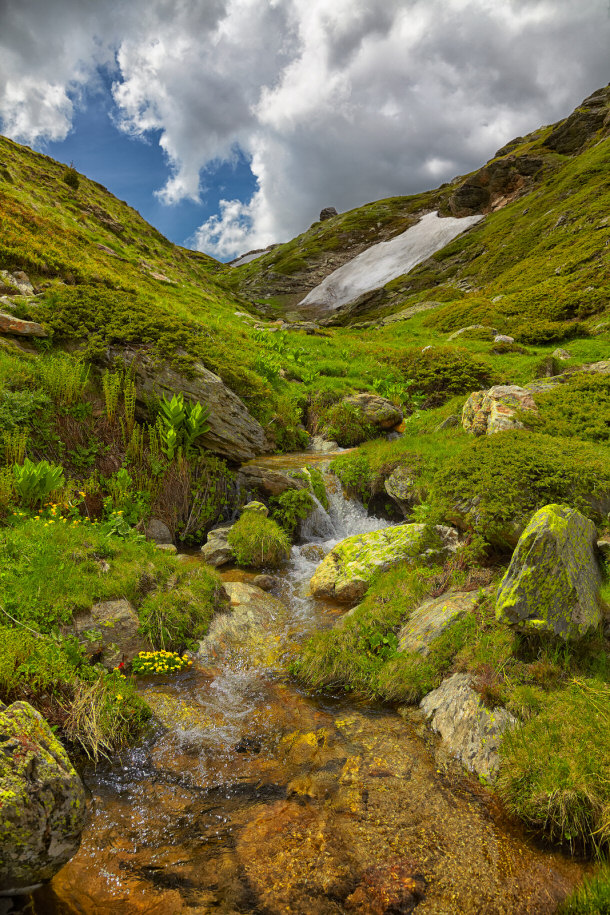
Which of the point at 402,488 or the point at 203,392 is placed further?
the point at 203,392

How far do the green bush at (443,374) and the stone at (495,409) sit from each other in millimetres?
5627

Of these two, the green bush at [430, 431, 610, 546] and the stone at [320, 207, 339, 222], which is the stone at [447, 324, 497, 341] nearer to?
the green bush at [430, 431, 610, 546]

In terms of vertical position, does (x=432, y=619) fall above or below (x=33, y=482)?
below

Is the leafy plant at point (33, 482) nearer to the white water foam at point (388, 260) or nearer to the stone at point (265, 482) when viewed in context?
the stone at point (265, 482)

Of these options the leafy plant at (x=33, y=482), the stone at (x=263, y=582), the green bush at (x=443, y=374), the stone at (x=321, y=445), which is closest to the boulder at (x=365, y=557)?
the stone at (x=263, y=582)

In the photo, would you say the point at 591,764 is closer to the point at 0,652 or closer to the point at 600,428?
the point at 0,652

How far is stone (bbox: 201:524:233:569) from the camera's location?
997cm

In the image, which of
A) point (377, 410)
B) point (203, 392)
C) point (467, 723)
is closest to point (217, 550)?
point (203, 392)

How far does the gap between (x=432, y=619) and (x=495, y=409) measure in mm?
8457

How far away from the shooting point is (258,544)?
1017 cm

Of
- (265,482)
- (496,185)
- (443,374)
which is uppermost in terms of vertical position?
(496,185)

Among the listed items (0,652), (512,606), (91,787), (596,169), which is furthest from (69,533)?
(596,169)

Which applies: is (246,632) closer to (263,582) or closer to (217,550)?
(263,582)

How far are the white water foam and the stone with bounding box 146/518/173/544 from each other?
63.9 meters
